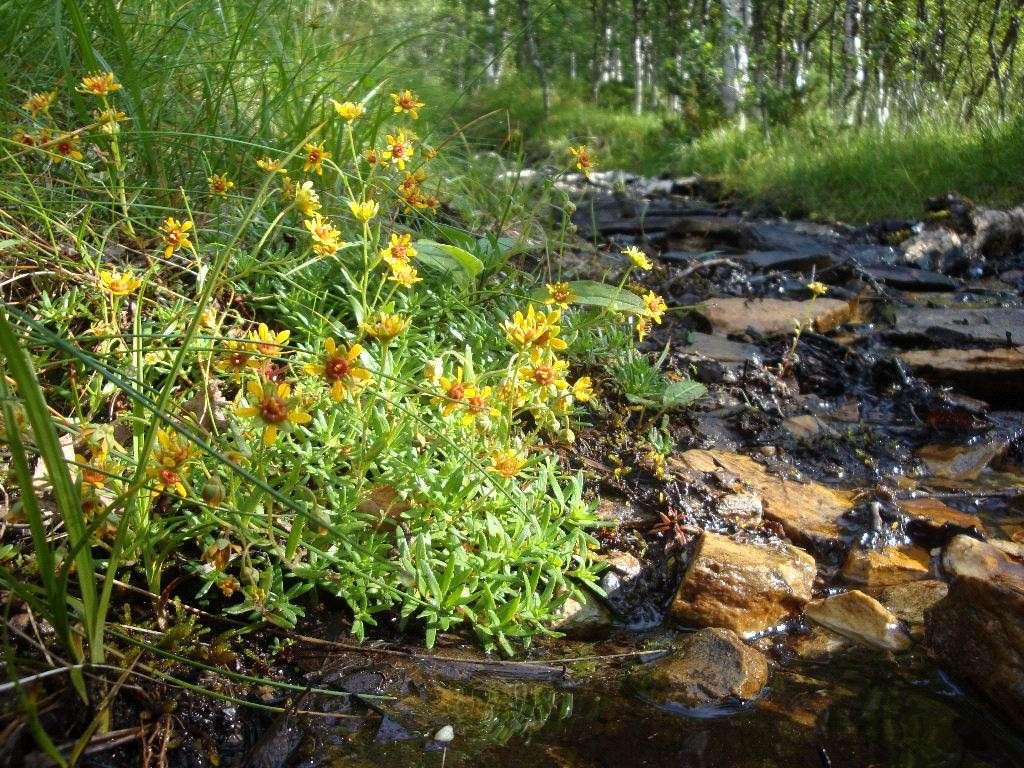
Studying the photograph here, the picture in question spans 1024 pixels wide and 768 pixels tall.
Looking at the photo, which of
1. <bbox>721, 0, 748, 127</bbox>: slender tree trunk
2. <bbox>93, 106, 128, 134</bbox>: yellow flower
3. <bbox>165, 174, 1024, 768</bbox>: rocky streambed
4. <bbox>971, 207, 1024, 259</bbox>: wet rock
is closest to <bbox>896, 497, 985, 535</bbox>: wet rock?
<bbox>165, 174, 1024, 768</bbox>: rocky streambed

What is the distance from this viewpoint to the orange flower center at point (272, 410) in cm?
134

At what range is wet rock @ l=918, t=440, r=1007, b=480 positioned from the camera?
2.91 m

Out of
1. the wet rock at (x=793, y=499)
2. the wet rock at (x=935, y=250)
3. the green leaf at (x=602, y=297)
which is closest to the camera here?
the wet rock at (x=793, y=499)

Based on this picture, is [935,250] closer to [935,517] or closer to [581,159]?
[935,517]

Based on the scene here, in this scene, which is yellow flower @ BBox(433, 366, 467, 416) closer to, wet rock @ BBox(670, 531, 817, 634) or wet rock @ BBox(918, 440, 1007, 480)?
wet rock @ BBox(670, 531, 817, 634)

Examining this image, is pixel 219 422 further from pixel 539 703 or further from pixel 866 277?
pixel 866 277

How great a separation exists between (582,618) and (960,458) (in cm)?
178

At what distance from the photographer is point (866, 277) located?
5.24 meters

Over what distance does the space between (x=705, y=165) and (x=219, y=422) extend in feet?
34.6

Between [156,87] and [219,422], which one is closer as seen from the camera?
[219,422]

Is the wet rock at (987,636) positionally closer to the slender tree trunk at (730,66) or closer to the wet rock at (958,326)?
the wet rock at (958,326)

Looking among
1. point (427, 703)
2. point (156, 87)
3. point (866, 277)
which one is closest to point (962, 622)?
point (427, 703)

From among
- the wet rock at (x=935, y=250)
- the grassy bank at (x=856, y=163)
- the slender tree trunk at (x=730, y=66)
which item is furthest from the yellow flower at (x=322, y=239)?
the slender tree trunk at (x=730, y=66)

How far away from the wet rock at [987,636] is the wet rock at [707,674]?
0.38 m
